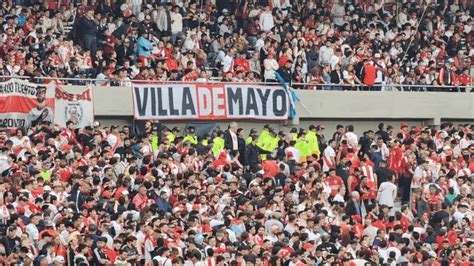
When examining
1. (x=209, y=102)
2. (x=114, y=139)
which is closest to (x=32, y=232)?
(x=114, y=139)

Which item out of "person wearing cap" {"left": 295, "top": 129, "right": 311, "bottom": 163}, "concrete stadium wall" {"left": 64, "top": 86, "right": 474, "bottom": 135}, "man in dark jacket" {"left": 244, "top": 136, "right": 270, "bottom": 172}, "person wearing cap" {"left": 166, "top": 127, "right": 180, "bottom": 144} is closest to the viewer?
"person wearing cap" {"left": 166, "top": 127, "right": 180, "bottom": 144}

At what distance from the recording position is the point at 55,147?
28.7 metres

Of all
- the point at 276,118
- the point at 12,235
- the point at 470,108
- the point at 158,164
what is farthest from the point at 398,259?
the point at 470,108

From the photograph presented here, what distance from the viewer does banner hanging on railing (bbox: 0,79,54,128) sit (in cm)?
3094

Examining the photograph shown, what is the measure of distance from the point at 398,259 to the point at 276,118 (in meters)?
8.54

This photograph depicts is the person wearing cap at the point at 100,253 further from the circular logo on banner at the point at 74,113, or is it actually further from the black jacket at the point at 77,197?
the circular logo on banner at the point at 74,113

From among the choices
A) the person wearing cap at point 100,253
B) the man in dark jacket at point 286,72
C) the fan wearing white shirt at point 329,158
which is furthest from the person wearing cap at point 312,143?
the person wearing cap at point 100,253

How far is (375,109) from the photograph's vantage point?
36.9 metres

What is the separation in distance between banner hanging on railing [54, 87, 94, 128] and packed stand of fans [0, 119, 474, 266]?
46cm

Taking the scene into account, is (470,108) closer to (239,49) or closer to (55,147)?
(239,49)

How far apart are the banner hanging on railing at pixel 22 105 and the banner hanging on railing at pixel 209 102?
2.52 metres

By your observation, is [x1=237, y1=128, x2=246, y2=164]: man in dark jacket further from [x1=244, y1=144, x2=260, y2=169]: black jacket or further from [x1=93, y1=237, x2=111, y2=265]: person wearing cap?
Result: [x1=93, y1=237, x2=111, y2=265]: person wearing cap

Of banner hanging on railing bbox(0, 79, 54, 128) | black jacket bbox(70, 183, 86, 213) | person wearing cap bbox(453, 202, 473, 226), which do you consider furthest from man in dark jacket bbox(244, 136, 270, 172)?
black jacket bbox(70, 183, 86, 213)

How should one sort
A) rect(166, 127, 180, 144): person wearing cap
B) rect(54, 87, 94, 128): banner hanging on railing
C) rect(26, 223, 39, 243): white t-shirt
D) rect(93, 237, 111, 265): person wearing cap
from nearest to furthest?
rect(93, 237, 111, 265): person wearing cap
rect(26, 223, 39, 243): white t-shirt
rect(166, 127, 180, 144): person wearing cap
rect(54, 87, 94, 128): banner hanging on railing
